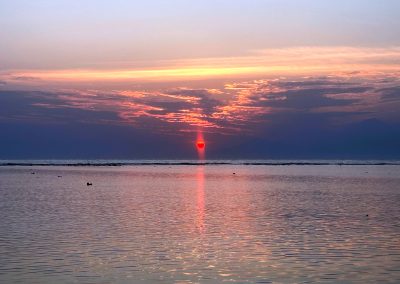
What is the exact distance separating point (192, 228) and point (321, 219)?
28.9 ft

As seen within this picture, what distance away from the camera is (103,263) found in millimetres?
23656

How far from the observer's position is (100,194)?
62312mm

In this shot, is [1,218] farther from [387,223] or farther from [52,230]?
[387,223]

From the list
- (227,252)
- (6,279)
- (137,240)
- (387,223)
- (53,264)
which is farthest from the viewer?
(387,223)

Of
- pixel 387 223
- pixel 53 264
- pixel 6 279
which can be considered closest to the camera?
pixel 6 279

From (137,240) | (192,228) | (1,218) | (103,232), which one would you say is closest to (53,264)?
(137,240)

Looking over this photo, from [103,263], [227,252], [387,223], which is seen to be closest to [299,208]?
[387,223]

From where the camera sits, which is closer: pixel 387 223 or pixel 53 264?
pixel 53 264

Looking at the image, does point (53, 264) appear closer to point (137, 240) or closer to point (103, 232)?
point (137, 240)

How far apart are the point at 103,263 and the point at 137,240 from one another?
542cm

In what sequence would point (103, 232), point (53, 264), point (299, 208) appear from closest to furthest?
1. point (53, 264)
2. point (103, 232)
3. point (299, 208)

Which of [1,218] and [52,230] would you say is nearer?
[52,230]

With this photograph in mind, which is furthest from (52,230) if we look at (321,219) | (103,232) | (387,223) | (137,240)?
(387,223)

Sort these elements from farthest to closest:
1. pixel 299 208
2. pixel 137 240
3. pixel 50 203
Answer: pixel 50 203
pixel 299 208
pixel 137 240
